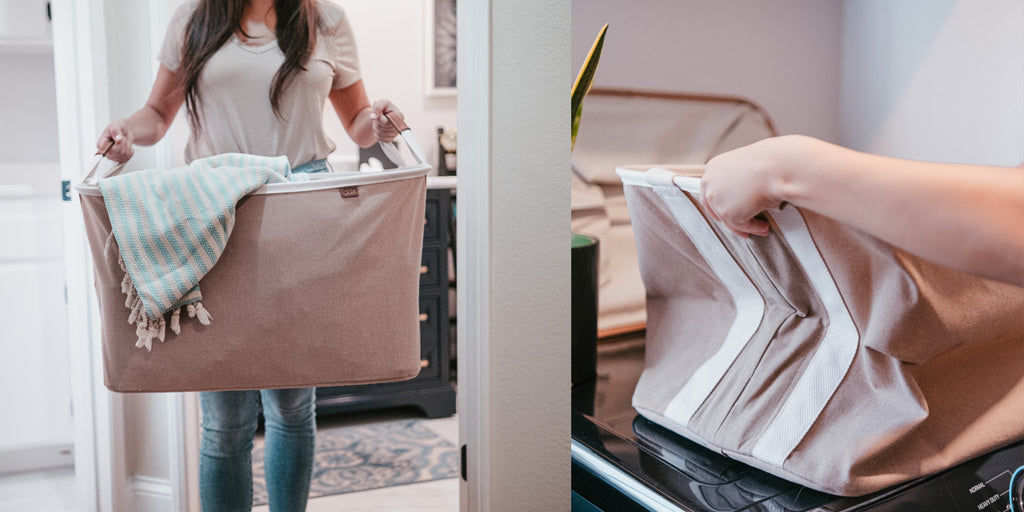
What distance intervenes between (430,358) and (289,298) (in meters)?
0.22

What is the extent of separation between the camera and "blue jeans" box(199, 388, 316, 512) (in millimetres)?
853

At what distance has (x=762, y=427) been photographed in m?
0.84

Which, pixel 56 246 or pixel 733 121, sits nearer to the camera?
pixel 56 246

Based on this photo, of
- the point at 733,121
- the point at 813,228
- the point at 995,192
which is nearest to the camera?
the point at 995,192

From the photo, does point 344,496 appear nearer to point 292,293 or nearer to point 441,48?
point 292,293

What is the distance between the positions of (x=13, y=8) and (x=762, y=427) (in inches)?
35.6

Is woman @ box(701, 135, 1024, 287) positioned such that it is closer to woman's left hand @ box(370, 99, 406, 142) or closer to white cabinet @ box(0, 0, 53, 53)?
woman's left hand @ box(370, 99, 406, 142)

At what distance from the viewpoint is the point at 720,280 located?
941 millimetres

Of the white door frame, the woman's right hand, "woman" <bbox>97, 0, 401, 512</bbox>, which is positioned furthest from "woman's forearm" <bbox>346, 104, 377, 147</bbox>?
the woman's right hand

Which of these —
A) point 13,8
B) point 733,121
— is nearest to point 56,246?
point 13,8

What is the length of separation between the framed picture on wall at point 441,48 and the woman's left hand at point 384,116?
2.1 inches

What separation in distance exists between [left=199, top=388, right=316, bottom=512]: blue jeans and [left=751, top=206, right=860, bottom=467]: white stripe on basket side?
528 mm

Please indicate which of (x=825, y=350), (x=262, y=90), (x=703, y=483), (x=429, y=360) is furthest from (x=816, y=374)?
(x=262, y=90)

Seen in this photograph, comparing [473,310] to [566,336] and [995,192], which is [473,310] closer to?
[566,336]
